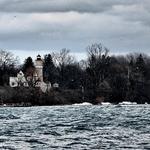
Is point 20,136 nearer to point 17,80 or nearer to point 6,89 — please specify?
point 6,89

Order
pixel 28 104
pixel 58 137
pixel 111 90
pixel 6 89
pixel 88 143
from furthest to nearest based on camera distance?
pixel 111 90 < pixel 6 89 < pixel 28 104 < pixel 58 137 < pixel 88 143

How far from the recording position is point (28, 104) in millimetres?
167500

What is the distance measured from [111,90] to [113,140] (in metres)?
161

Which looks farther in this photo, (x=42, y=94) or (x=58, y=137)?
(x=42, y=94)

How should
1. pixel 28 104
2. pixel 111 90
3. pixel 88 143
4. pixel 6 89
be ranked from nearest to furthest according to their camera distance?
pixel 88 143, pixel 28 104, pixel 6 89, pixel 111 90

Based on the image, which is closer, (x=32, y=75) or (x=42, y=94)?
(x=42, y=94)

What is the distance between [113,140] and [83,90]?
162880 mm

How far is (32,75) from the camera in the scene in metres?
200

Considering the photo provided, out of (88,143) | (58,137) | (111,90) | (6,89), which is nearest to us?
(88,143)

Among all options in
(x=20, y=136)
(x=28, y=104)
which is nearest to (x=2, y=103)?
(x=28, y=104)

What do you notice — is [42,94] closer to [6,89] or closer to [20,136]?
[6,89]

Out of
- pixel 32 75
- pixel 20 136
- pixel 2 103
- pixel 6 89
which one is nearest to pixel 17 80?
pixel 32 75

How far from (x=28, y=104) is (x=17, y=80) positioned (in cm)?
3144

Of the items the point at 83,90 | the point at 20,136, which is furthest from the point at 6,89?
the point at 20,136
